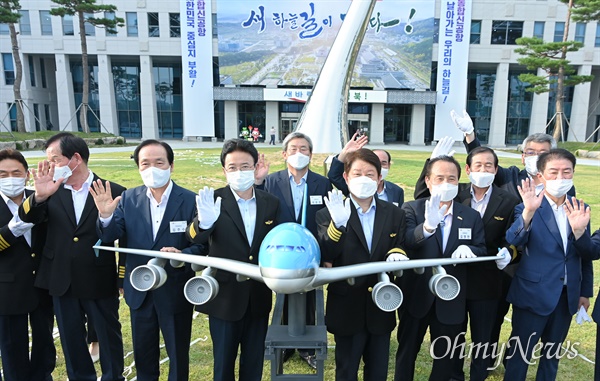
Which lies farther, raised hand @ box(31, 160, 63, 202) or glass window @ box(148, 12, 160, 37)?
glass window @ box(148, 12, 160, 37)

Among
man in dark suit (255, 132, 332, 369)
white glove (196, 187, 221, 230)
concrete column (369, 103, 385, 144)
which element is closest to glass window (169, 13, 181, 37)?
concrete column (369, 103, 385, 144)

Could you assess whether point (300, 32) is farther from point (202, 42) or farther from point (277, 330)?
point (277, 330)

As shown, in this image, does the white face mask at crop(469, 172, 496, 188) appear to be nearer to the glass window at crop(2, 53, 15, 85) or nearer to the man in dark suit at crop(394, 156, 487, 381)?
A: the man in dark suit at crop(394, 156, 487, 381)

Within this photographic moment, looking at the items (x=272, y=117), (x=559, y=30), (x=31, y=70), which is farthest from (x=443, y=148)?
(x=31, y=70)

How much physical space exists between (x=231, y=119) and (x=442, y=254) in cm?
3246

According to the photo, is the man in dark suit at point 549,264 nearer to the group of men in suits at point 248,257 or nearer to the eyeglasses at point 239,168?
the group of men in suits at point 248,257

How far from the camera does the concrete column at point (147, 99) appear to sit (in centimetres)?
3372

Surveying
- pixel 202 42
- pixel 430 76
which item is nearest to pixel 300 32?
pixel 202 42

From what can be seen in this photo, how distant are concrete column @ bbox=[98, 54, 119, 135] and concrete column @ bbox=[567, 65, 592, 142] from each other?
3831cm

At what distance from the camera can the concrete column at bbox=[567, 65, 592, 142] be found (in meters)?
33.4

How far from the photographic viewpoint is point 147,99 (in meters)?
34.2

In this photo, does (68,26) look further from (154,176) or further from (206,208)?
(206,208)

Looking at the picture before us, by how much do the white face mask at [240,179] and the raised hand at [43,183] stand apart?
4.02 ft

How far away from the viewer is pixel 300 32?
3244 centimetres
